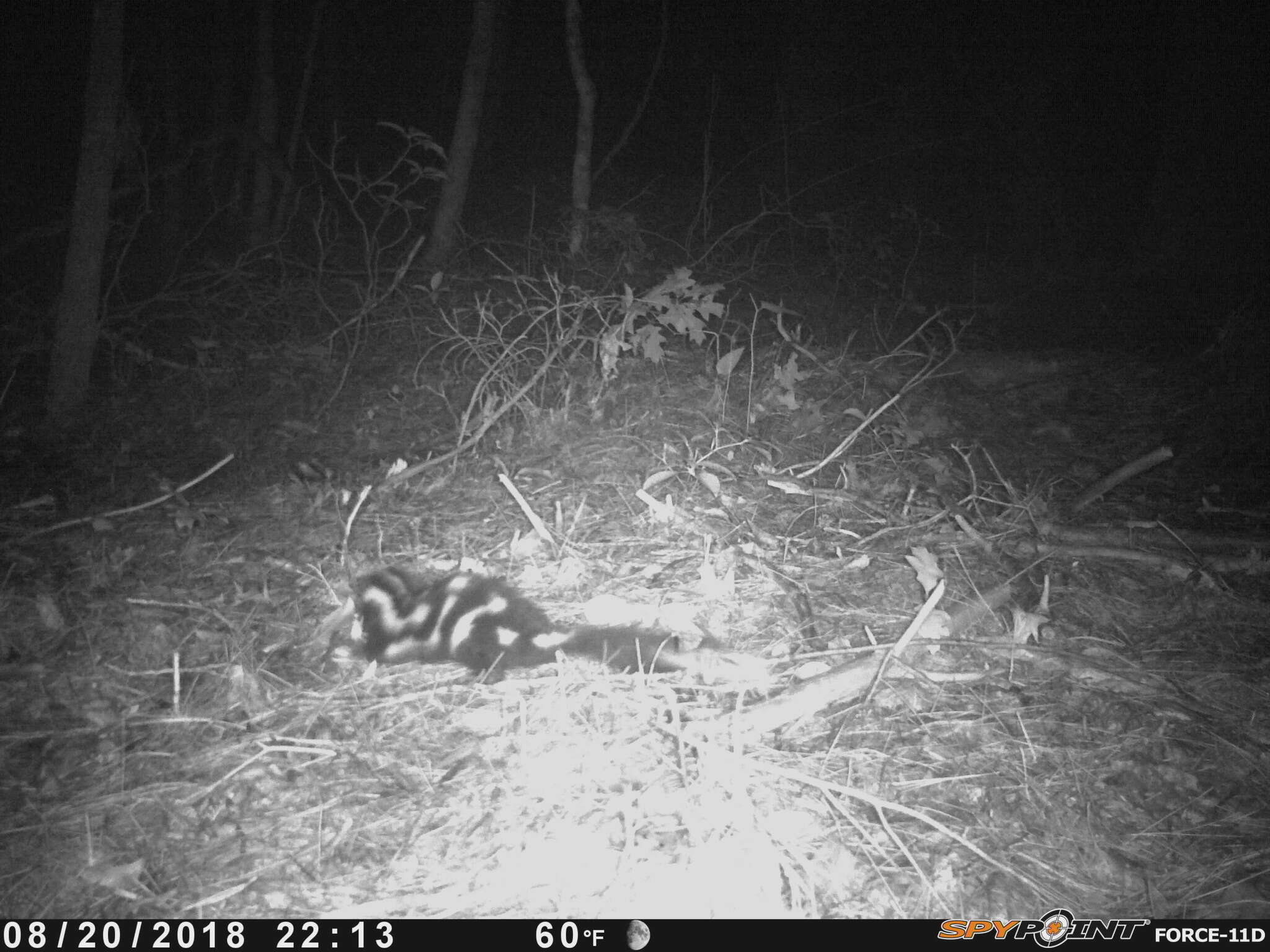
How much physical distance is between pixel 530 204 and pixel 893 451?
6.63 metres

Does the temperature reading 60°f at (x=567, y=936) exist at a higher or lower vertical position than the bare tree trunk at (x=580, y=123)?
Answer: lower

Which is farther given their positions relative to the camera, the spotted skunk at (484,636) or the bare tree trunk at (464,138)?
the bare tree trunk at (464,138)

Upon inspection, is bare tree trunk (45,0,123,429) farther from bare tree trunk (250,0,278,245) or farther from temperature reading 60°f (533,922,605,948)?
temperature reading 60°f (533,922,605,948)

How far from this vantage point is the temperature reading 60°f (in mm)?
1721

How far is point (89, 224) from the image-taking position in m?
4.31

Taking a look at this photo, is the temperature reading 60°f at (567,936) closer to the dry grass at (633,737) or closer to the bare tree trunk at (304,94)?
the dry grass at (633,737)

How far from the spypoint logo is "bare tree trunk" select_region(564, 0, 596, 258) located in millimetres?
5277

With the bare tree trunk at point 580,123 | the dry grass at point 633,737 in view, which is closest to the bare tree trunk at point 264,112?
the bare tree trunk at point 580,123

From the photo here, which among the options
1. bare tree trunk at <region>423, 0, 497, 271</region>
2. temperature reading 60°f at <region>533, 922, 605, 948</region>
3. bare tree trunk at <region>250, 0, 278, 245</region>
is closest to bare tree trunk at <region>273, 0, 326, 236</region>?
bare tree trunk at <region>250, 0, 278, 245</region>

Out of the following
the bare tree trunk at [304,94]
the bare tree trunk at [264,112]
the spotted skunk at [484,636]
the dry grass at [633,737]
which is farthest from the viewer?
the bare tree trunk at [304,94]

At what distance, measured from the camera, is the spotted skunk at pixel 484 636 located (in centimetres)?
259

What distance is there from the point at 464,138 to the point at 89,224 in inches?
108

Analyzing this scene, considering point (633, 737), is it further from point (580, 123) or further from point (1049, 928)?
point (580, 123)

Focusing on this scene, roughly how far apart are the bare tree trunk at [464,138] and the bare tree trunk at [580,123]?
1.93 feet
